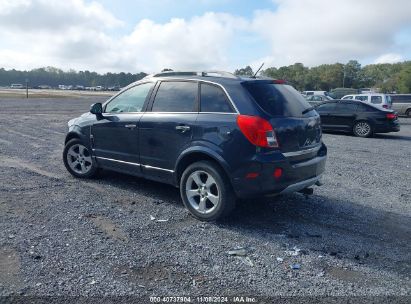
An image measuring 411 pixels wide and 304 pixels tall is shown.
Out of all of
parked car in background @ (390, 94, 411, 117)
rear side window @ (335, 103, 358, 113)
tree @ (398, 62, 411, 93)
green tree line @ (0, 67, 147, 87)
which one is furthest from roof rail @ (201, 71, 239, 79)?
green tree line @ (0, 67, 147, 87)

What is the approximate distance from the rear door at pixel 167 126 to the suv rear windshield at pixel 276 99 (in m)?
0.83

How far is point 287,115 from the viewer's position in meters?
4.83

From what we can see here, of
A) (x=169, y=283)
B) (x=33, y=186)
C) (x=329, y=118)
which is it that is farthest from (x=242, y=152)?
(x=329, y=118)

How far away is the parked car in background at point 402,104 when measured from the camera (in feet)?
86.7

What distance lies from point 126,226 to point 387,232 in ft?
10.7

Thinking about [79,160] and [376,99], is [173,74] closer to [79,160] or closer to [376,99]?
[79,160]

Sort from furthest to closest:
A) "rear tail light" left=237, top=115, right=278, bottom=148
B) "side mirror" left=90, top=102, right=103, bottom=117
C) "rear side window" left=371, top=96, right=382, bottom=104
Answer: "rear side window" left=371, top=96, right=382, bottom=104 < "side mirror" left=90, top=102, right=103, bottom=117 < "rear tail light" left=237, top=115, right=278, bottom=148

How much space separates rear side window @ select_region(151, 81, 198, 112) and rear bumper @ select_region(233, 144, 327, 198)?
3.86 feet

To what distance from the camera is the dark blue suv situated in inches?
178

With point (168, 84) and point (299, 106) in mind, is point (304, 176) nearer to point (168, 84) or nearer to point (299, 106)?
point (299, 106)

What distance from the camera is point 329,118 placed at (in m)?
15.8

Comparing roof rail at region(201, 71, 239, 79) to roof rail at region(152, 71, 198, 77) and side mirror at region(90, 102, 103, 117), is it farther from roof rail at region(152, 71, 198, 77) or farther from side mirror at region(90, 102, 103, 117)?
side mirror at region(90, 102, 103, 117)

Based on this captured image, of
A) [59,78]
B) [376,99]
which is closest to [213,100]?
[376,99]

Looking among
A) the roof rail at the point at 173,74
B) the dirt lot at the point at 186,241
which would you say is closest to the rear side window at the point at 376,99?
the dirt lot at the point at 186,241
